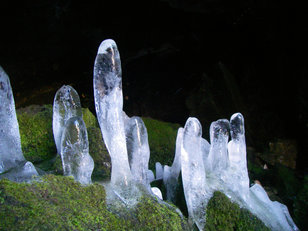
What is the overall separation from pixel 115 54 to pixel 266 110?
5.24 meters

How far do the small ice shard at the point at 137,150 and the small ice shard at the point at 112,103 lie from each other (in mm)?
109

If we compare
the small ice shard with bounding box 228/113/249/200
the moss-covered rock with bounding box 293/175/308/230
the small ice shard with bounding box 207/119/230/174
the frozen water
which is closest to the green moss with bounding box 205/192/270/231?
the small ice shard with bounding box 228/113/249/200

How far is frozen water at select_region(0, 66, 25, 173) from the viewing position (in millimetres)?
2070

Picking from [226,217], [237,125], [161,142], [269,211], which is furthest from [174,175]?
[161,142]

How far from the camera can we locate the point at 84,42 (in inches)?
229

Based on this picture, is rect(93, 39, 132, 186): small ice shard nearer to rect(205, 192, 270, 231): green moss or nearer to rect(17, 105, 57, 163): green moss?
rect(205, 192, 270, 231): green moss

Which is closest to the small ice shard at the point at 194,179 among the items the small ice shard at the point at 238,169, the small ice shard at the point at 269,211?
the small ice shard at the point at 238,169

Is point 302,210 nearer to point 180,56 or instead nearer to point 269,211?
point 269,211

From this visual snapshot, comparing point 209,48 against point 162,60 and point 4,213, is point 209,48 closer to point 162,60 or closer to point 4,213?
point 162,60

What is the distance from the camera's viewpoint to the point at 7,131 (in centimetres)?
213

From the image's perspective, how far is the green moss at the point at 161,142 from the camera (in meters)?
4.19

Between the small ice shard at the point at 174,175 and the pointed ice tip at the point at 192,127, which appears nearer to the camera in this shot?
the pointed ice tip at the point at 192,127

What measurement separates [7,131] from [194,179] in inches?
53.9

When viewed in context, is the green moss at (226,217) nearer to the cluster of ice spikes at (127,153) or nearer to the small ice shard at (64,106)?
the cluster of ice spikes at (127,153)
